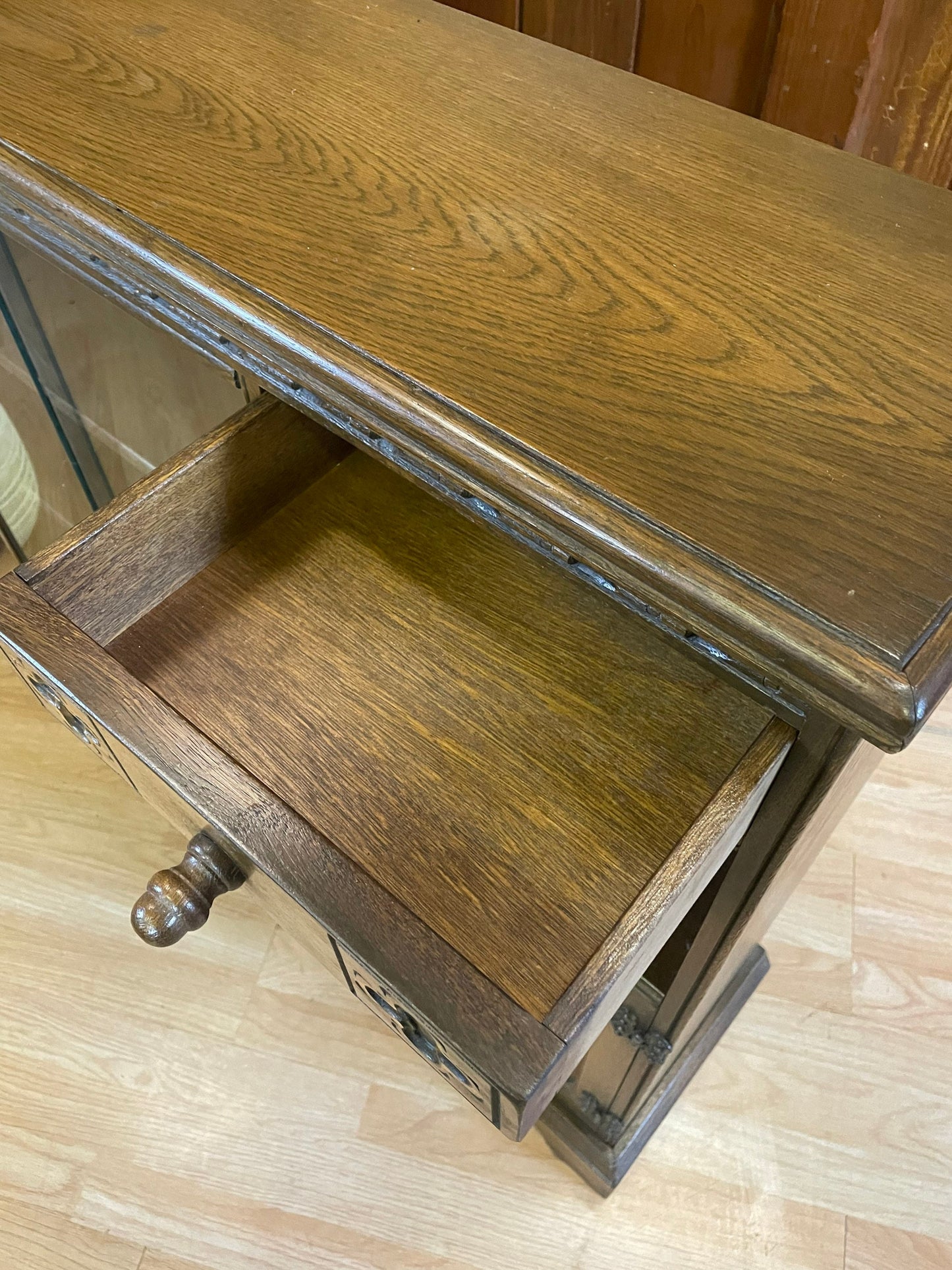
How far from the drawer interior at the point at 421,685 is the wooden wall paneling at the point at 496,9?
0.41 m

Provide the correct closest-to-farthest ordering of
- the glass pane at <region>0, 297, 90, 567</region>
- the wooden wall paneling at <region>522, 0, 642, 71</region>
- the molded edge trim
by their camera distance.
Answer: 1. the molded edge trim
2. the wooden wall paneling at <region>522, 0, 642, 71</region>
3. the glass pane at <region>0, 297, 90, 567</region>

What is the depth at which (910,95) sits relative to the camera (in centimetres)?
60

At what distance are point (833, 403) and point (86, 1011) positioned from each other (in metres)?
0.81

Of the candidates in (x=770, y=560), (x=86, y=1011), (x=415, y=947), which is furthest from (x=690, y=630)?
(x=86, y=1011)

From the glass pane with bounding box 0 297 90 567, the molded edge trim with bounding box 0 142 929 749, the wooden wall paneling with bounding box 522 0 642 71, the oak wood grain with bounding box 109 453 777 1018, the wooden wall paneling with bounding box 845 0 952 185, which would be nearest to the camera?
the molded edge trim with bounding box 0 142 929 749

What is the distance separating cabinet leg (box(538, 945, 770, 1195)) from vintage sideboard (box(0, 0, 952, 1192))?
0.57ft

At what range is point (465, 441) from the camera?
0.39 meters

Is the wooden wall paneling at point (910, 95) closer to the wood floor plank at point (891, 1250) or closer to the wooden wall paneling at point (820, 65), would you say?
the wooden wall paneling at point (820, 65)

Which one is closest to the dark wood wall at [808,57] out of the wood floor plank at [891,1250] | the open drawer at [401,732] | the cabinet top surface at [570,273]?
the cabinet top surface at [570,273]

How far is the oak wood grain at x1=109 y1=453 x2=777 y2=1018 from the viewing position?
45cm

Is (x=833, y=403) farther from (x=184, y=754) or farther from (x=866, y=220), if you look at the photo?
(x=184, y=754)

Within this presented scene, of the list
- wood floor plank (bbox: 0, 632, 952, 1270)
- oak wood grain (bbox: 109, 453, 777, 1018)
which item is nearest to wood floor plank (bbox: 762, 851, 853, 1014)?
wood floor plank (bbox: 0, 632, 952, 1270)

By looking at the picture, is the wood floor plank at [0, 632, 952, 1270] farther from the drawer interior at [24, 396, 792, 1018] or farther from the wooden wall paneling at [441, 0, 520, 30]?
the wooden wall paneling at [441, 0, 520, 30]

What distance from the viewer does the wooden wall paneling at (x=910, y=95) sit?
0.57 meters
